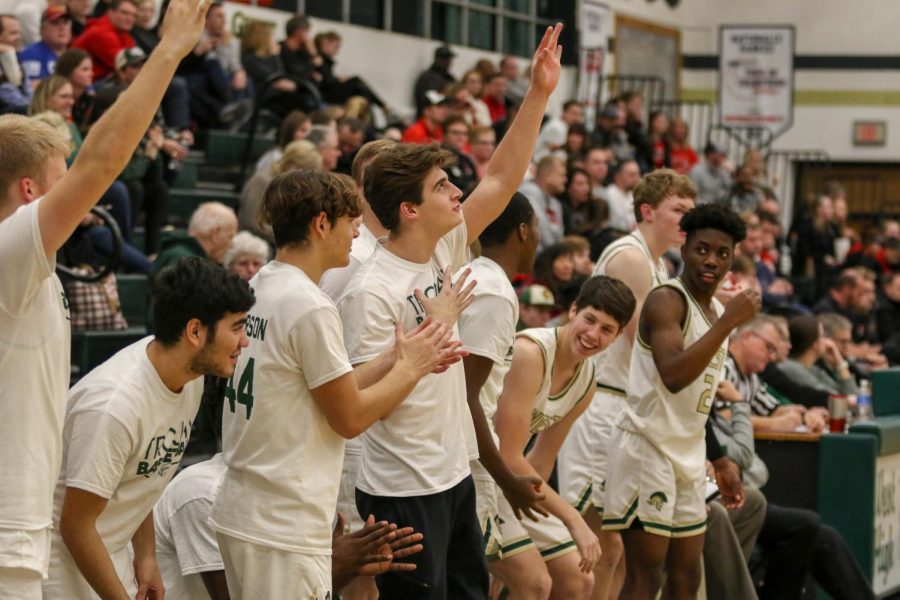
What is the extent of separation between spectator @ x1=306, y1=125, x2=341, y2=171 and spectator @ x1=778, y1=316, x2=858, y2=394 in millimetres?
3096

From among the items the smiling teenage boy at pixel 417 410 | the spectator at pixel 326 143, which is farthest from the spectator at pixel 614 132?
the smiling teenage boy at pixel 417 410

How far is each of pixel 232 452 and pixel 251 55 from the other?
9.25 metres

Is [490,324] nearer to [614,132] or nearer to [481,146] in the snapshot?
[481,146]

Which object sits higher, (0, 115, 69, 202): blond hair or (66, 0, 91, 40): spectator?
(66, 0, 91, 40): spectator

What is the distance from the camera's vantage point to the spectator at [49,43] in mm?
9805

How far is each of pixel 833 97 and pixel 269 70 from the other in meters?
14.0

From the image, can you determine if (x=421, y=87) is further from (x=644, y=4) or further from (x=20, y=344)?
(x=20, y=344)

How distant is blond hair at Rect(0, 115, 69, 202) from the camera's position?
3.26m

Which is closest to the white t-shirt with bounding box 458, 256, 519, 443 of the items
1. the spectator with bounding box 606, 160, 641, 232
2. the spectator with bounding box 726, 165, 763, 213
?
the spectator with bounding box 606, 160, 641, 232

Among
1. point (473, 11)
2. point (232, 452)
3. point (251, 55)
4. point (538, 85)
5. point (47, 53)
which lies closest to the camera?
point (232, 452)

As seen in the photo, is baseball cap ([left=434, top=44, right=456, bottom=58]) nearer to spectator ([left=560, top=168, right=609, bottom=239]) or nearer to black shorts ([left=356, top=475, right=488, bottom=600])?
spectator ([left=560, top=168, right=609, bottom=239])

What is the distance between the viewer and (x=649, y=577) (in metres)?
5.53

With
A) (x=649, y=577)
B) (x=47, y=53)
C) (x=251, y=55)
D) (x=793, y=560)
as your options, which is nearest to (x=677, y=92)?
(x=251, y=55)

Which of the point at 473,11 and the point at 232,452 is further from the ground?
the point at 473,11
